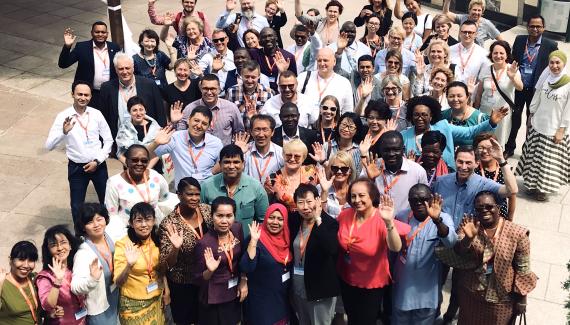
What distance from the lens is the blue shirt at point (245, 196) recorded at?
7.55 metres

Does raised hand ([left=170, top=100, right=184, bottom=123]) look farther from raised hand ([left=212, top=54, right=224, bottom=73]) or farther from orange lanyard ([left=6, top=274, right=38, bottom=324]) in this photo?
orange lanyard ([left=6, top=274, right=38, bottom=324])

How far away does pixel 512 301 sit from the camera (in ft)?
22.6

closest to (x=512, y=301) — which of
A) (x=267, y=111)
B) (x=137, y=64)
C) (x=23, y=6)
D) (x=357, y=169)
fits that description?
(x=357, y=169)

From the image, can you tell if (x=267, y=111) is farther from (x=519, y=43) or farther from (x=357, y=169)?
(x=519, y=43)

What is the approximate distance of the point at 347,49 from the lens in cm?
1087

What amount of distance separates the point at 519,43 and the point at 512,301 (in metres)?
5.23

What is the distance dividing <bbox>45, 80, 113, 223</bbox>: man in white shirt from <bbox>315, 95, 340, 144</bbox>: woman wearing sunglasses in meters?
2.30

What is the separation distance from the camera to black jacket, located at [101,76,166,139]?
30.8 feet

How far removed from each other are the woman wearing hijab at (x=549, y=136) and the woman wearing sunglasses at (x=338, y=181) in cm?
333

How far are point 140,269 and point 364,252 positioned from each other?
189 centimetres

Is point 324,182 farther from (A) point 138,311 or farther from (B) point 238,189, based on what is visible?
(A) point 138,311

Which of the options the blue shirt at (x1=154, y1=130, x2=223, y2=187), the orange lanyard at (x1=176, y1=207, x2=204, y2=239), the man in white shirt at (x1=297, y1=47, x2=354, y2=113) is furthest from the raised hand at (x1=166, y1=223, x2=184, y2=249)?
the man in white shirt at (x1=297, y1=47, x2=354, y2=113)

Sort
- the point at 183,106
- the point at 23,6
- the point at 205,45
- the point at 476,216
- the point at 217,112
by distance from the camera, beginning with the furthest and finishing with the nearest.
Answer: the point at 23,6 → the point at 205,45 → the point at 183,106 → the point at 217,112 → the point at 476,216

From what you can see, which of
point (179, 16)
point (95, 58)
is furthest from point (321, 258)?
point (179, 16)
